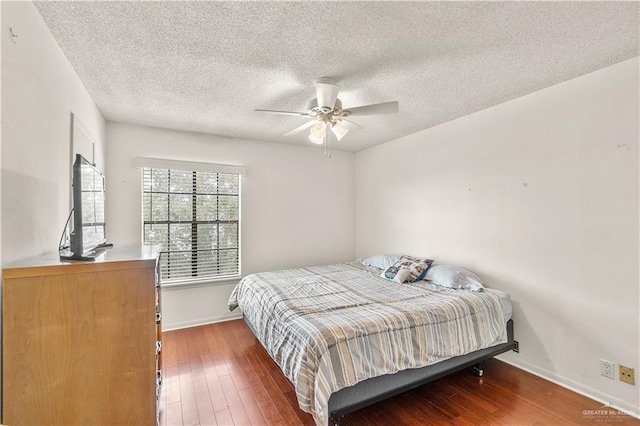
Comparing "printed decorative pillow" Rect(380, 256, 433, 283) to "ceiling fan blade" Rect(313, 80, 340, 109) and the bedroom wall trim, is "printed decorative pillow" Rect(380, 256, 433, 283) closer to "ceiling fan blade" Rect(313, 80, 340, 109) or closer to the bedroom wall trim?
"ceiling fan blade" Rect(313, 80, 340, 109)

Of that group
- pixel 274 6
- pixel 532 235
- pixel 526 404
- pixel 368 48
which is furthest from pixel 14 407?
pixel 532 235

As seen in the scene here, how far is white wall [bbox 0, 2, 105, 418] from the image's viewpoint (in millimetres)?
1271

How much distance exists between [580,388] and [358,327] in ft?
6.45

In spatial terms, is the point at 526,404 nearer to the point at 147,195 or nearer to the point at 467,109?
the point at 467,109

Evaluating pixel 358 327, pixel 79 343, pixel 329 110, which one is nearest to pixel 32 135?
pixel 79 343

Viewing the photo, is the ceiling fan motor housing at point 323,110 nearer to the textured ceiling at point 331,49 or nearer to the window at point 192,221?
the textured ceiling at point 331,49

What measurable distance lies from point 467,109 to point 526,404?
8.77ft

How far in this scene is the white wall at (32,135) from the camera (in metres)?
1.27

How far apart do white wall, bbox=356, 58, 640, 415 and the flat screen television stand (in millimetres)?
3282

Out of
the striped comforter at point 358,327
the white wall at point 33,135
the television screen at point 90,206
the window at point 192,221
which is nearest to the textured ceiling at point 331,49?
the white wall at point 33,135

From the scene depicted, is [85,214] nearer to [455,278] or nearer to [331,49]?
[331,49]

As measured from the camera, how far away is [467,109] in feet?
9.92

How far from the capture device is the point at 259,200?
4172 millimetres

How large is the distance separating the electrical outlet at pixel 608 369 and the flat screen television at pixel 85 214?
11.4ft
